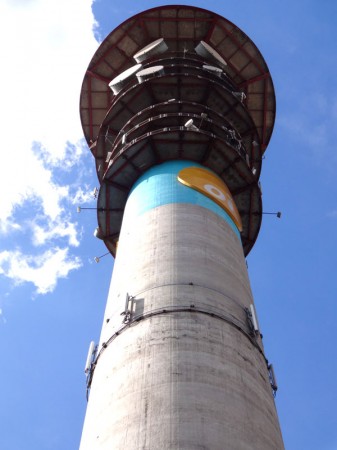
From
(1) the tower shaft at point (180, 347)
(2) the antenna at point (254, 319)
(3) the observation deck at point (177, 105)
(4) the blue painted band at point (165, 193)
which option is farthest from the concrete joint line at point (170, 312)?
(3) the observation deck at point (177, 105)

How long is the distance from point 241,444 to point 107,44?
75.1 ft

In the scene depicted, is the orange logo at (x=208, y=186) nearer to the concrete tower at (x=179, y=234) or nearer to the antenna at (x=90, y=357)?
the concrete tower at (x=179, y=234)

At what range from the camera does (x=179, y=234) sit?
16297 mm

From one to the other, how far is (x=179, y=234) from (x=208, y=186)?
12.6 ft

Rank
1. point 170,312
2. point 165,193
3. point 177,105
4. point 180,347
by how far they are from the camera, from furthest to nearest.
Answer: point 177,105, point 165,193, point 170,312, point 180,347

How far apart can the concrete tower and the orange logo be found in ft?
0.21

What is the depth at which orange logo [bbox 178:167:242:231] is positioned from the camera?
1900 cm

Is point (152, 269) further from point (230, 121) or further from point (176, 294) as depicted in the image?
point (230, 121)

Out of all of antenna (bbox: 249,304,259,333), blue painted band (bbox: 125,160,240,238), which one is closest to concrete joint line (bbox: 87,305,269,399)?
antenna (bbox: 249,304,259,333)

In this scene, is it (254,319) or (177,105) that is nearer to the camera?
(254,319)

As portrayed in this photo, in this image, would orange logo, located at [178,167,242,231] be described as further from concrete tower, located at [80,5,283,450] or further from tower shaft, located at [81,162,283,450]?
tower shaft, located at [81,162,283,450]

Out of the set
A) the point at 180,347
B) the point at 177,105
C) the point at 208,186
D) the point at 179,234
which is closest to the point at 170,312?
the point at 180,347

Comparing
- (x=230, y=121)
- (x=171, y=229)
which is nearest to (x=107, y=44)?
(x=230, y=121)

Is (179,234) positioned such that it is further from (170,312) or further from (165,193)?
(170,312)
